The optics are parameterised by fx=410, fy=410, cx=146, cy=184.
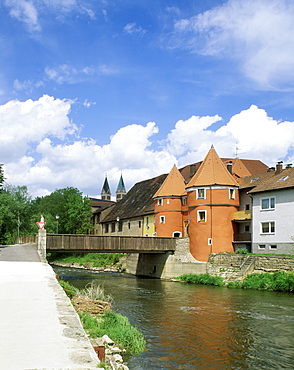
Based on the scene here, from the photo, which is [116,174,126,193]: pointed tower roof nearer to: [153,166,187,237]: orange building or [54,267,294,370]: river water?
[153,166,187,237]: orange building

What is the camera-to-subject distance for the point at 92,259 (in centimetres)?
5884

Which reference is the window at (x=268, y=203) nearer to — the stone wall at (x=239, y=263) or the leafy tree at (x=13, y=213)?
the stone wall at (x=239, y=263)

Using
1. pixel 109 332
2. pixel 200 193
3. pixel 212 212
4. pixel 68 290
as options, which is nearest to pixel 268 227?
pixel 212 212

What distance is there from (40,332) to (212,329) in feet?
32.0

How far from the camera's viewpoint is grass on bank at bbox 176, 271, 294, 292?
2720 centimetres

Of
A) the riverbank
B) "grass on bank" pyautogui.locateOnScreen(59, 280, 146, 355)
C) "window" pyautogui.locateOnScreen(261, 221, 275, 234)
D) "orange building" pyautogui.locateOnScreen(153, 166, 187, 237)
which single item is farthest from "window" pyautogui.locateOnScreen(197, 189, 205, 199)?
"grass on bank" pyautogui.locateOnScreen(59, 280, 146, 355)

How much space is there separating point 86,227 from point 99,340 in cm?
6367

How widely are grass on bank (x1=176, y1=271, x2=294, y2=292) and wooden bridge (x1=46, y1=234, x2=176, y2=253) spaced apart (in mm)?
6754

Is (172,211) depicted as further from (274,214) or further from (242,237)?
(274,214)

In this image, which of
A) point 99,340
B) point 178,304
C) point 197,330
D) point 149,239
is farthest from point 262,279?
point 99,340

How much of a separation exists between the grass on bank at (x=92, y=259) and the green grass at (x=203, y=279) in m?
17.1

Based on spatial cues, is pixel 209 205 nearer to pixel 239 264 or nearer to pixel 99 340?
pixel 239 264

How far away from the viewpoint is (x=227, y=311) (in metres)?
19.3

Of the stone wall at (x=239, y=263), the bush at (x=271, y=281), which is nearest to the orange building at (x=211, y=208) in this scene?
the stone wall at (x=239, y=263)
